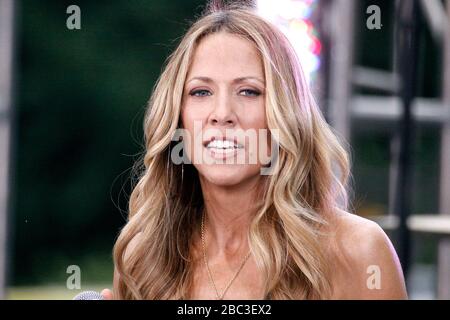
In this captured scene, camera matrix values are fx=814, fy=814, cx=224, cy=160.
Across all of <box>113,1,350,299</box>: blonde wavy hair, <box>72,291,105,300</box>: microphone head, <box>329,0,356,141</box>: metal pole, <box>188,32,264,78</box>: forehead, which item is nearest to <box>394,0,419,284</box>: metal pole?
<box>329,0,356,141</box>: metal pole

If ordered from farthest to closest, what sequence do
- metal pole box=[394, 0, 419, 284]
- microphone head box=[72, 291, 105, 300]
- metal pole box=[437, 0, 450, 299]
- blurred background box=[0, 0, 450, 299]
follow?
metal pole box=[437, 0, 450, 299], metal pole box=[394, 0, 419, 284], blurred background box=[0, 0, 450, 299], microphone head box=[72, 291, 105, 300]

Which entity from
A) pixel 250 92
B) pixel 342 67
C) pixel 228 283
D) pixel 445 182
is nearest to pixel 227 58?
pixel 250 92

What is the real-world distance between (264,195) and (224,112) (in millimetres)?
164

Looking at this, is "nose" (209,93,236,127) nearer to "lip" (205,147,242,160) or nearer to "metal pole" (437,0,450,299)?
"lip" (205,147,242,160)

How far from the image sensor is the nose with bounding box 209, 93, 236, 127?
1.33m

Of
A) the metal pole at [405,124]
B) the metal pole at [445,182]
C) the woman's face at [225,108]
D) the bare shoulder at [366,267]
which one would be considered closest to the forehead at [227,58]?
the woman's face at [225,108]

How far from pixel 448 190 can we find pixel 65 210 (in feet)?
4.89

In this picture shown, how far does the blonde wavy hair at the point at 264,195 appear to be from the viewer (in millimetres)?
1331

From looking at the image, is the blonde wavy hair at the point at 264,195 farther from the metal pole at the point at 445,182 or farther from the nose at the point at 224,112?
the metal pole at the point at 445,182

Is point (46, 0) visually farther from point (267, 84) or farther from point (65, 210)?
point (267, 84)

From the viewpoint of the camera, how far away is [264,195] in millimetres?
1387

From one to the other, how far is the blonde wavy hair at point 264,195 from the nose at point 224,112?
0.06m

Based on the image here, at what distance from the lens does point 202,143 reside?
137cm

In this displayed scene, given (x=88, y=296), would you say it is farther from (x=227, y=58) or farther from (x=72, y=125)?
A: (x=72, y=125)
